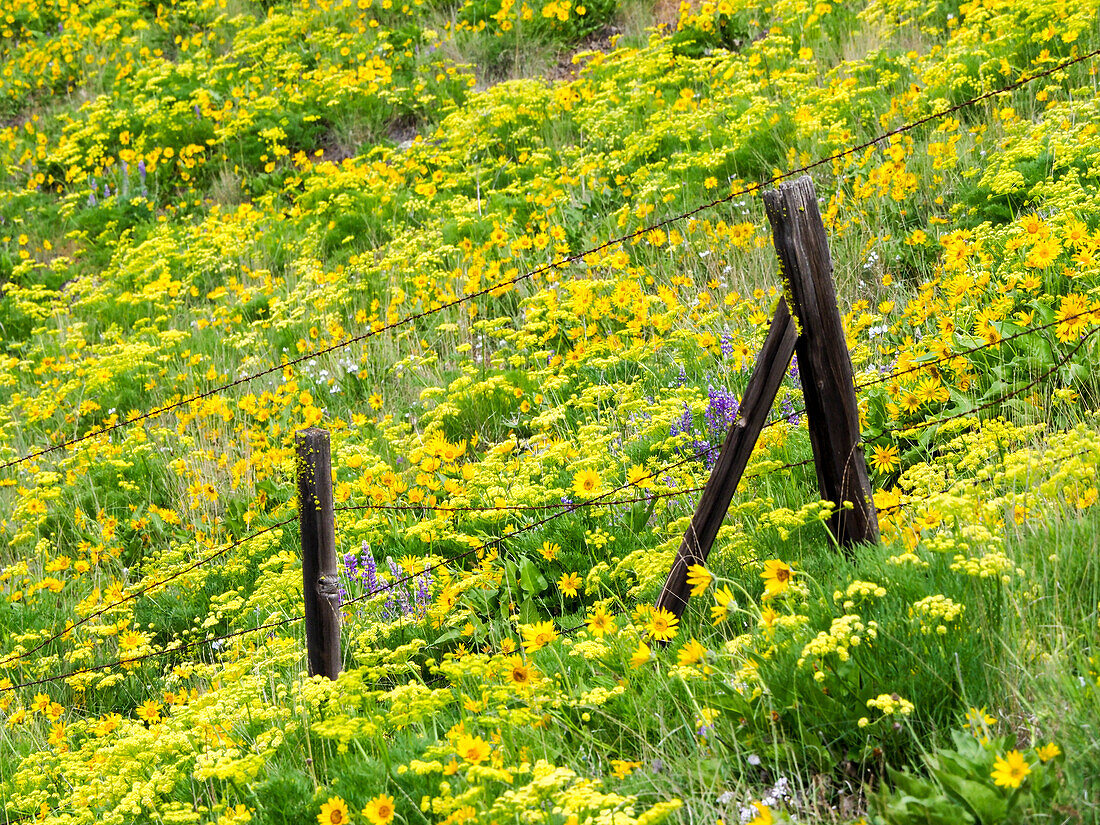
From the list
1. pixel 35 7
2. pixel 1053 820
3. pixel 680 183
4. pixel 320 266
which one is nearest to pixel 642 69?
pixel 680 183

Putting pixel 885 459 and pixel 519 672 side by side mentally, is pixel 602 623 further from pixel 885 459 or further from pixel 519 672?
pixel 885 459

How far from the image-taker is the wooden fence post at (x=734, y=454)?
118 inches

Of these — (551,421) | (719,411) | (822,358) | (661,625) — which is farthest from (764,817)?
(551,421)

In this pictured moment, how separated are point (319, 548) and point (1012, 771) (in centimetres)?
227

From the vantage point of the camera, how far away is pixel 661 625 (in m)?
2.95

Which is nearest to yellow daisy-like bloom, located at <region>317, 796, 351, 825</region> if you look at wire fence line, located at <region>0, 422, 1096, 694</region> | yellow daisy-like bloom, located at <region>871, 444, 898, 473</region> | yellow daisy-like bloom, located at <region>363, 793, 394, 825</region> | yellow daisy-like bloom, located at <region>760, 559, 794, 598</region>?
yellow daisy-like bloom, located at <region>363, 793, 394, 825</region>

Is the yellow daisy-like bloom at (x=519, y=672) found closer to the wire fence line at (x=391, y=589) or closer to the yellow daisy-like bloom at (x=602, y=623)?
the yellow daisy-like bloom at (x=602, y=623)

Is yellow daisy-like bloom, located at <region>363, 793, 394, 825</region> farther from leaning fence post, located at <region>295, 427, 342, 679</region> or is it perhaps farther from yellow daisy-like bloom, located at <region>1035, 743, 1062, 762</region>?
yellow daisy-like bloom, located at <region>1035, 743, 1062, 762</region>

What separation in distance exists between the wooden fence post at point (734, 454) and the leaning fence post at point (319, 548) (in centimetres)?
114

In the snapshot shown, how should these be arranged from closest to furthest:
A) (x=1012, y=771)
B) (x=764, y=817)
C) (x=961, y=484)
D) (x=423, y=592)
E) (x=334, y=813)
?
(x=1012, y=771) → (x=764, y=817) → (x=334, y=813) → (x=961, y=484) → (x=423, y=592)

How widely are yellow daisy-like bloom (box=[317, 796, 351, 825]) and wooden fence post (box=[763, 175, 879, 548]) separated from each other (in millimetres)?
1656

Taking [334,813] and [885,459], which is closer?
[334,813]

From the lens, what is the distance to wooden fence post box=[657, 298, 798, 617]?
2986mm

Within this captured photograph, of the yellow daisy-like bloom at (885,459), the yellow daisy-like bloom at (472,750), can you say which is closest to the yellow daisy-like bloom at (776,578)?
the yellow daisy-like bloom at (472,750)
